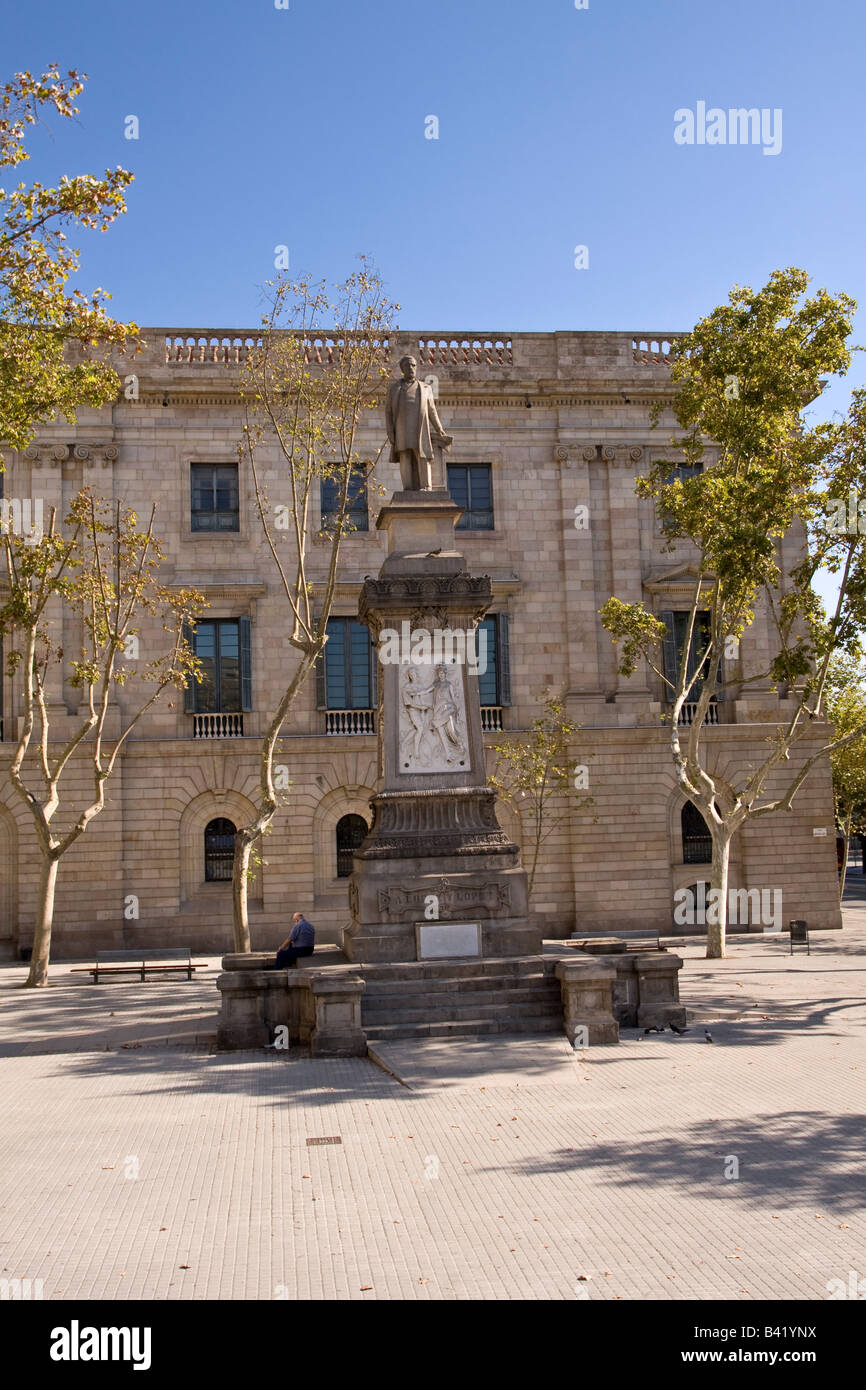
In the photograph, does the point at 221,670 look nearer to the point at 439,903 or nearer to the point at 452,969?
the point at 439,903

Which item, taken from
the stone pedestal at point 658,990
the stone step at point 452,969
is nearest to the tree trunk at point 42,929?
the stone step at point 452,969

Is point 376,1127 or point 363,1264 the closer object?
point 363,1264

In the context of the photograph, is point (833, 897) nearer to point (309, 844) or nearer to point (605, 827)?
point (605, 827)

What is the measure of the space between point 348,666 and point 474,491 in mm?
5570

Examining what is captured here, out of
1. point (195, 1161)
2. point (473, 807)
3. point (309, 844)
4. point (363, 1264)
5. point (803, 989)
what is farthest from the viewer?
point (309, 844)

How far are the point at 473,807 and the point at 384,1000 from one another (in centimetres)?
281

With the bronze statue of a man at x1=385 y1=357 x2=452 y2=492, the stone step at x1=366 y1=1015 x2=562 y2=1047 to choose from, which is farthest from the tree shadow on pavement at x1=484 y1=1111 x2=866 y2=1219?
the bronze statue of a man at x1=385 y1=357 x2=452 y2=492

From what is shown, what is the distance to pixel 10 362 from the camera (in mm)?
16328

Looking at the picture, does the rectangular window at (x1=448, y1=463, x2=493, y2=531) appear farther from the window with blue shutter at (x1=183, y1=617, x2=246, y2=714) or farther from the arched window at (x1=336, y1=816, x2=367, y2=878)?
the arched window at (x1=336, y1=816, x2=367, y2=878)

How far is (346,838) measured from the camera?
2902cm

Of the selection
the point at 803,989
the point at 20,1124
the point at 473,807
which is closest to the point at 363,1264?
the point at 20,1124

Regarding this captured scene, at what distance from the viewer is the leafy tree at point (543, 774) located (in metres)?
26.6

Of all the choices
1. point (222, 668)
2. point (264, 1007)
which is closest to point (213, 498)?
point (222, 668)

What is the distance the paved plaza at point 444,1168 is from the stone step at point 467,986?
0.78 meters
